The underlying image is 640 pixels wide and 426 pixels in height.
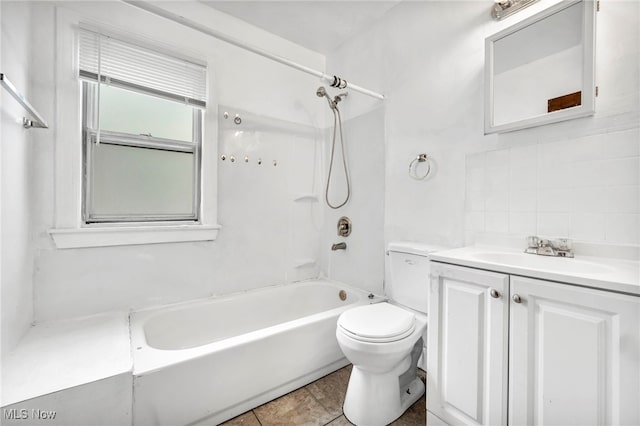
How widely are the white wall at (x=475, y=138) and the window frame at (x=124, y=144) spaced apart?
4.67 feet

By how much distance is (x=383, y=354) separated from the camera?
4.01 feet

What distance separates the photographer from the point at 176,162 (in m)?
1.99

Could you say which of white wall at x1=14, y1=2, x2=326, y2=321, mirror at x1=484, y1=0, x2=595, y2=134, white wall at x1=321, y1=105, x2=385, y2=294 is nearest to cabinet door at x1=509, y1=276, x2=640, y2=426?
mirror at x1=484, y1=0, x2=595, y2=134

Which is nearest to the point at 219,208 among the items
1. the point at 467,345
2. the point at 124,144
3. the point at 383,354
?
the point at 124,144

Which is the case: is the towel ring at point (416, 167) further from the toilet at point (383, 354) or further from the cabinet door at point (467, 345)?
the cabinet door at point (467, 345)

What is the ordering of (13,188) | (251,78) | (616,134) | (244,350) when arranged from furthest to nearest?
(251,78)
(244,350)
(13,188)
(616,134)

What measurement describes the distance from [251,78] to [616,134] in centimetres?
220

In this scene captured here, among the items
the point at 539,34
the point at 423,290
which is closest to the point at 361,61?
the point at 539,34

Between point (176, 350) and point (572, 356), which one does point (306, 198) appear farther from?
point (572, 356)

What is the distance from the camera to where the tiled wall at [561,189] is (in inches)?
42.0

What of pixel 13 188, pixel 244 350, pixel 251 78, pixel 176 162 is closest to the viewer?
pixel 13 188

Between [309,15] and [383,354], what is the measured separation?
7.69 feet

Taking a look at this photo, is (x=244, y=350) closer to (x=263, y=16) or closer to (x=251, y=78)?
(x=251, y=78)

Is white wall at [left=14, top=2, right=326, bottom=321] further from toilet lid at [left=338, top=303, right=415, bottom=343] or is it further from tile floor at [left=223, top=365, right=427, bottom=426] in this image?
toilet lid at [left=338, top=303, right=415, bottom=343]
